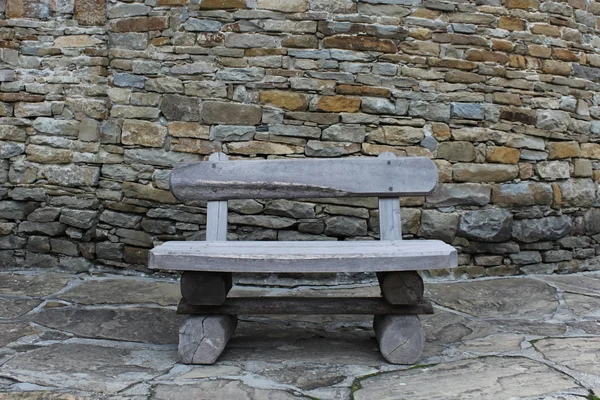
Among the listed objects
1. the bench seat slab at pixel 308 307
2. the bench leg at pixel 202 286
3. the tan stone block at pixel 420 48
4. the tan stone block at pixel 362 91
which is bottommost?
the bench seat slab at pixel 308 307

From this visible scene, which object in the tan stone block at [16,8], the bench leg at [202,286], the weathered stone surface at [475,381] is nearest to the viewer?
Answer: the weathered stone surface at [475,381]

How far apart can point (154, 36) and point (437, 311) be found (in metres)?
2.37

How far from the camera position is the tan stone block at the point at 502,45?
381 centimetres

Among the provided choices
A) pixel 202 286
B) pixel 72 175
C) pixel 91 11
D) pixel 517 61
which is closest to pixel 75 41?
pixel 91 11

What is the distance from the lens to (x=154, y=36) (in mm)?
3732

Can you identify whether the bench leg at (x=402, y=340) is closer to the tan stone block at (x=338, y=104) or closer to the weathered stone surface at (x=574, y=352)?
the weathered stone surface at (x=574, y=352)

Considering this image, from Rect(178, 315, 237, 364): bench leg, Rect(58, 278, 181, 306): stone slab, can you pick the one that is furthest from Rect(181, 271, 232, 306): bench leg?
Rect(58, 278, 181, 306): stone slab

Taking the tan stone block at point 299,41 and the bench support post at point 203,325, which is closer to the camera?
the bench support post at point 203,325

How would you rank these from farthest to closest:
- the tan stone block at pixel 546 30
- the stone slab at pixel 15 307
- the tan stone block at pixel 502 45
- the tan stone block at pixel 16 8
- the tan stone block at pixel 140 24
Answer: the tan stone block at pixel 16 8 < the tan stone block at pixel 546 30 < the tan stone block at pixel 502 45 < the tan stone block at pixel 140 24 < the stone slab at pixel 15 307

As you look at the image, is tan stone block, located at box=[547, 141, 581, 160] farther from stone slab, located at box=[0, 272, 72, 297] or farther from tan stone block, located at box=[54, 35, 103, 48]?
stone slab, located at box=[0, 272, 72, 297]

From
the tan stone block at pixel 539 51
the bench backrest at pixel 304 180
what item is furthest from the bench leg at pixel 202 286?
the tan stone block at pixel 539 51

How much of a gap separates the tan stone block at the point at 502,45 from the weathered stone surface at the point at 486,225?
3.39 ft

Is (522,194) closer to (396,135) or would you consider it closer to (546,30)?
(396,135)

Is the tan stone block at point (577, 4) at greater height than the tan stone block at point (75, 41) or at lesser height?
greater
